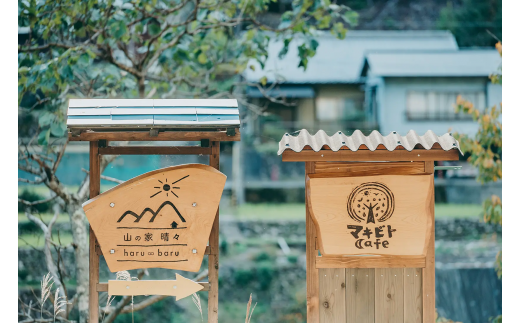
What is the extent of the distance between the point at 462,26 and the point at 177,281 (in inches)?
928

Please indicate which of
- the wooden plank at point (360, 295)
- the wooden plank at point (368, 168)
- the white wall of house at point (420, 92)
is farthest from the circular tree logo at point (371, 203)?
the white wall of house at point (420, 92)

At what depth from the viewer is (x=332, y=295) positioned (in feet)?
12.9

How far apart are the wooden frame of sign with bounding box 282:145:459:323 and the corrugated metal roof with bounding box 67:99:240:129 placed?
838 mm

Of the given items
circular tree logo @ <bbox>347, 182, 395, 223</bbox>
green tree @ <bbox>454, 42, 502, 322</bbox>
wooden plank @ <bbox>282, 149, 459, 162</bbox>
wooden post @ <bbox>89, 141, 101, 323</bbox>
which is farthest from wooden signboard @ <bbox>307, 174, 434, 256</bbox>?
green tree @ <bbox>454, 42, 502, 322</bbox>

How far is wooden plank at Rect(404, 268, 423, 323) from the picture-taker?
3.92 m

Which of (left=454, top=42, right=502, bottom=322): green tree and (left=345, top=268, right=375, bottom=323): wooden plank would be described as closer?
(left=345, top=268, right=375, bottom=323): wooden plank

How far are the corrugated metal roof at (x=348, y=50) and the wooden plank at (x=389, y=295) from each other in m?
16.6

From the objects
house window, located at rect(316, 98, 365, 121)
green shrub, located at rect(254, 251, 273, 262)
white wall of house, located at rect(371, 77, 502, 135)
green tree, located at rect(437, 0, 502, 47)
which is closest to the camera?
green shrub, located at rect(254, 251, 273, 262)

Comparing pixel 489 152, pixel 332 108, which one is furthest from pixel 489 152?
pixel 332 108

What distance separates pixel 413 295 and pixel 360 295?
44cm

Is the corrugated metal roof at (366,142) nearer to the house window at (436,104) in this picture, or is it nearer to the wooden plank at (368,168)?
the wooden plank at (368,168)

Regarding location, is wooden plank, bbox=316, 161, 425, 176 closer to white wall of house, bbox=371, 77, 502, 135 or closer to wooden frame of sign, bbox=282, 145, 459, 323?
wooden frame of sign, bbox=282, 145, 459, 323

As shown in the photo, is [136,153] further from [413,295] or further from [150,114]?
[413,295]

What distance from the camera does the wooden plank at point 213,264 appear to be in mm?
3898
